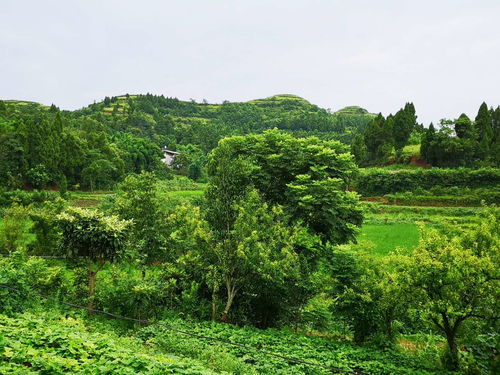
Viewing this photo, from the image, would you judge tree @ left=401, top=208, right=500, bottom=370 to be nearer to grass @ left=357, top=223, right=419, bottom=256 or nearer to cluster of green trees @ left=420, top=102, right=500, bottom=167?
grass @ left=357, top=223, right=419, bottom=256

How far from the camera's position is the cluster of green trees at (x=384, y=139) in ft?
193

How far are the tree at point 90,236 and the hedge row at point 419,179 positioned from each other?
40422mm

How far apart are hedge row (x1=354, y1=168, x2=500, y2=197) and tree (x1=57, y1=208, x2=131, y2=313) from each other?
133 feet

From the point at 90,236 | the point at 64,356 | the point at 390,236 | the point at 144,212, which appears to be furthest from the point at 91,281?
the point at 390,236

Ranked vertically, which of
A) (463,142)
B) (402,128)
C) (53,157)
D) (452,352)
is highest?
(402,128)

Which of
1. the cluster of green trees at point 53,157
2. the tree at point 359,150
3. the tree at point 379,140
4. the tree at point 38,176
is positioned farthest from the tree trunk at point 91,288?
the tree at point 379,140

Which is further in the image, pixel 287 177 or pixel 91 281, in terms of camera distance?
pixel 287 177

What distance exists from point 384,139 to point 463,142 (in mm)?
12988

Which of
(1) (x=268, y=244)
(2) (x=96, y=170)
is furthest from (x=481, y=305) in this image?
(2) (x=96, y=170)

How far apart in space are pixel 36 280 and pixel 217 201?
22.9 ft

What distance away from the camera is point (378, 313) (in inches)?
497

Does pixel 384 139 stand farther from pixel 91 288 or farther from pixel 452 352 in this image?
pixel 91 288

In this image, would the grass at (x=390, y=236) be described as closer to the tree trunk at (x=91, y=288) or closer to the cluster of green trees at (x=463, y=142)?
the tree trunk at (x=91, y=288)

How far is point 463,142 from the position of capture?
49.9 metres
